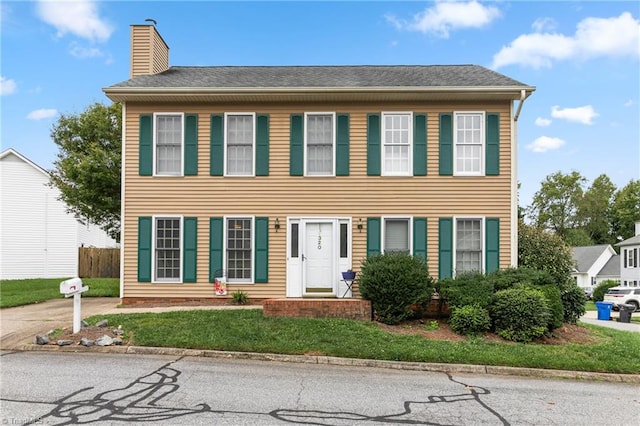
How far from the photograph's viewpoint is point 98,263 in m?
27.3

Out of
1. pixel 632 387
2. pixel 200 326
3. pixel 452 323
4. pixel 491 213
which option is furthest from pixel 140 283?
pixel 632 387

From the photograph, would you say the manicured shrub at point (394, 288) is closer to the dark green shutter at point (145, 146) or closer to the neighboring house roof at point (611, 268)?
the dark green shutter at point (145, 146)

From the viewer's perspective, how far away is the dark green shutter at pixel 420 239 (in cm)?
1326

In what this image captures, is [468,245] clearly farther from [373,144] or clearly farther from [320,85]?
[320,85]

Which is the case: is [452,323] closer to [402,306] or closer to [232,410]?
[402,306]

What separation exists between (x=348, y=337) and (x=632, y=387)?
4.68m

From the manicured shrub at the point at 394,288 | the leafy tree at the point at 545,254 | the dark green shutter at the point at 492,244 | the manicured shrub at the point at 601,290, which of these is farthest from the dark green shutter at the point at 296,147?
the manicured shrub at the point at 601,290

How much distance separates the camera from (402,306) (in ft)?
36.4

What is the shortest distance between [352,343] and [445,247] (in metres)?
5.05

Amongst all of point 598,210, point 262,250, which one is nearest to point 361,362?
point 262,250

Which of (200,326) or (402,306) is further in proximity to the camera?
(402,306)

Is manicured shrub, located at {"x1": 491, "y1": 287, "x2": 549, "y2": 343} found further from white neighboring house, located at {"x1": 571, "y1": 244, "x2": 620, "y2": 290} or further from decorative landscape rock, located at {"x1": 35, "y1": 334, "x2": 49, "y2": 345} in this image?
white neighboring house, located at {"x1": 571, "y1": 244, "x2": 620, "y2": 290}

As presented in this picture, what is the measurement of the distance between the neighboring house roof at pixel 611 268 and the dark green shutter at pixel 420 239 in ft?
146

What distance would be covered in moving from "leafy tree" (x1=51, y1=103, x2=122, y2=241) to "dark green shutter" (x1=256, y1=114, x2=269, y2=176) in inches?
284
